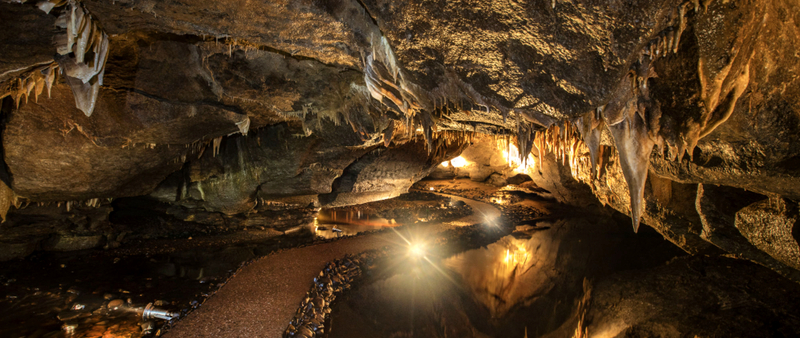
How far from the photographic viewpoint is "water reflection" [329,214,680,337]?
219 inches

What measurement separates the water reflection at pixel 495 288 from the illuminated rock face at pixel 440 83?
2.21m

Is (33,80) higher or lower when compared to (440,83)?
higher

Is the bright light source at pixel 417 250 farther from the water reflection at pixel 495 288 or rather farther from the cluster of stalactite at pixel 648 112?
the cluster of stalactite at pixel 648 112

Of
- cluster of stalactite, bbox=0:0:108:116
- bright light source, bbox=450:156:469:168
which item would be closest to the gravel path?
cluster of stalactite, bbox=0:0:108:116

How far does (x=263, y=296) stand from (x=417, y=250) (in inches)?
177

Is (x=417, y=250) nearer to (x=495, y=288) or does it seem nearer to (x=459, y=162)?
(x=495, y=288)

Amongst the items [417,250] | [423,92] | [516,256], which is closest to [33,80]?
[423,92]

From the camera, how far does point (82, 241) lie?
8.66 meters

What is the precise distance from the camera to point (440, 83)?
4.07m

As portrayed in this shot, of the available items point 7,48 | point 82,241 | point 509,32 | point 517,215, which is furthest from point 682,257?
point 82,241

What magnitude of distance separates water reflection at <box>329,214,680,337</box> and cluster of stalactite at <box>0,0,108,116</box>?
451 cm

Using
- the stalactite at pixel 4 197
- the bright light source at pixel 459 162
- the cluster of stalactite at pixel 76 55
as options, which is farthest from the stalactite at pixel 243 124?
the bright light source at pixel 459 162

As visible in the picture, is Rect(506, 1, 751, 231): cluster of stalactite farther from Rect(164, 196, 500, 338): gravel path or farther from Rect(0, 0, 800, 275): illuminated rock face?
Rect(164, 196, 500, 338): gravel path

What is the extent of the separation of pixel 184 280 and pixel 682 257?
1181 centimetres
